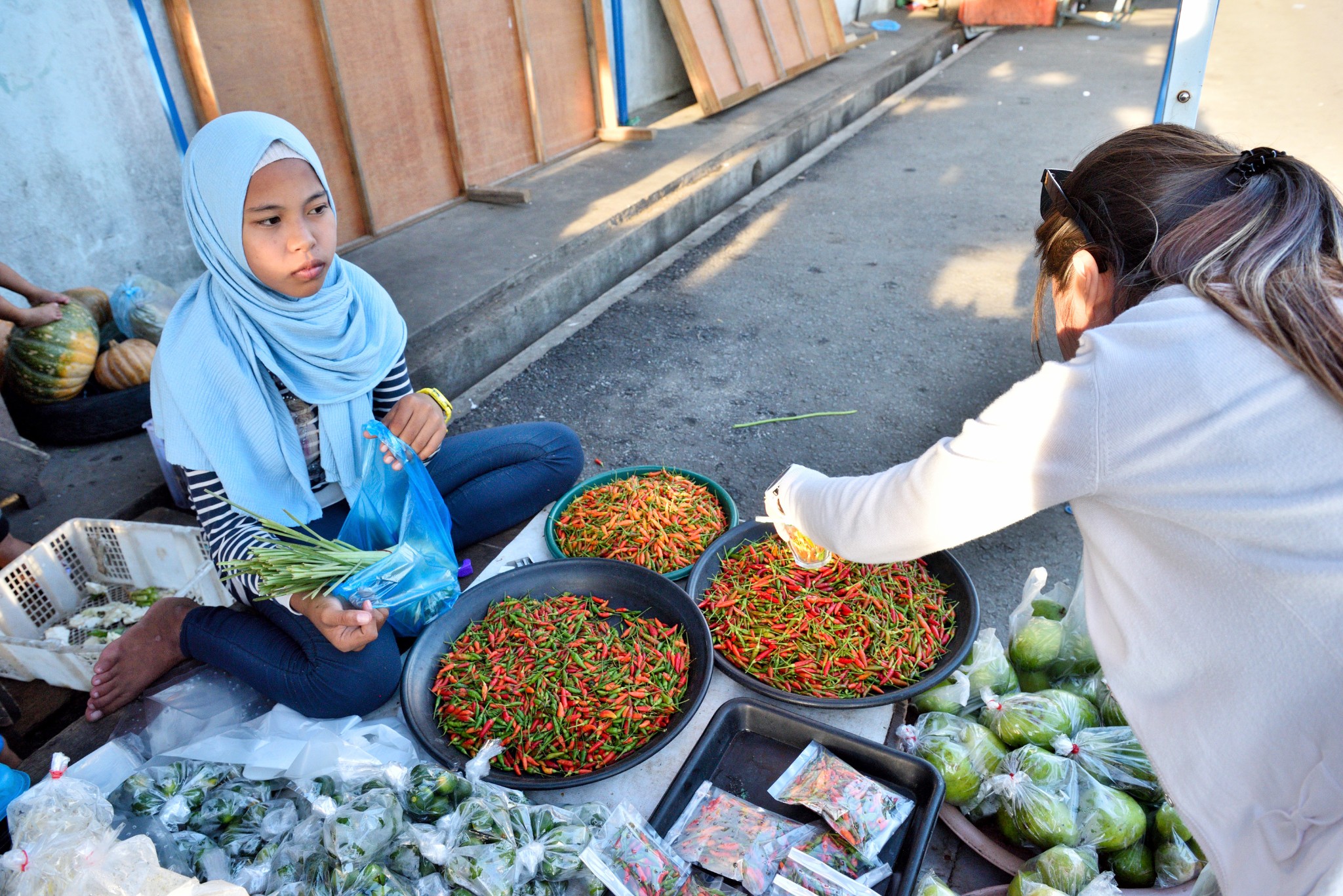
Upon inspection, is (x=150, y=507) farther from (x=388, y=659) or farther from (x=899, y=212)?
(x=899, y=212)

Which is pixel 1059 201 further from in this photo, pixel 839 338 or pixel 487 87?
pixel 487 87

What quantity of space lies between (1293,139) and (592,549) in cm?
320

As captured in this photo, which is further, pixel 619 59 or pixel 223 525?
pixel 619 59

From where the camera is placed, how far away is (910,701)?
6.67 ft

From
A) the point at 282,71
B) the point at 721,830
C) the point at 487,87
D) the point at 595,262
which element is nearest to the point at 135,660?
the point at 721,830

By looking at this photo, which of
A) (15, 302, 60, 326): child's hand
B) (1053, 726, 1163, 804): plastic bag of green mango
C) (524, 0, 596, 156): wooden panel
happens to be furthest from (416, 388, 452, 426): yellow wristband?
(524, 0, 596, 156): wooden panel

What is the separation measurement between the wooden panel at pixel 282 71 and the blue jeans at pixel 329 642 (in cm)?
274

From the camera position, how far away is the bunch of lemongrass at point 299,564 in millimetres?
1788

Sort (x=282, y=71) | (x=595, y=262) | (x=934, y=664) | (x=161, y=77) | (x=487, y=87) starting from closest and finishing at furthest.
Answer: (x=934, y=664) → (x=161, y=77) → (x=282, y=71) → (x=595, y=262) → (x=487, y=87)

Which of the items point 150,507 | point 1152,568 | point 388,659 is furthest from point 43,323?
point 1152,568

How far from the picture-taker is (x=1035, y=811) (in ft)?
5.59

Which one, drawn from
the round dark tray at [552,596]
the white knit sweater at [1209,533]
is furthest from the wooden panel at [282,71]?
the white knit sweater at [1209,533]

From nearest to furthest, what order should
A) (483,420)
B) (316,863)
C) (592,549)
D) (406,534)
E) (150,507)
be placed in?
1. (316,863)
2. (406,534)
3. (592,549)
4. (150,507)
5. (483,420)

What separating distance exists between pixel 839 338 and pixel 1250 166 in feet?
10.4
